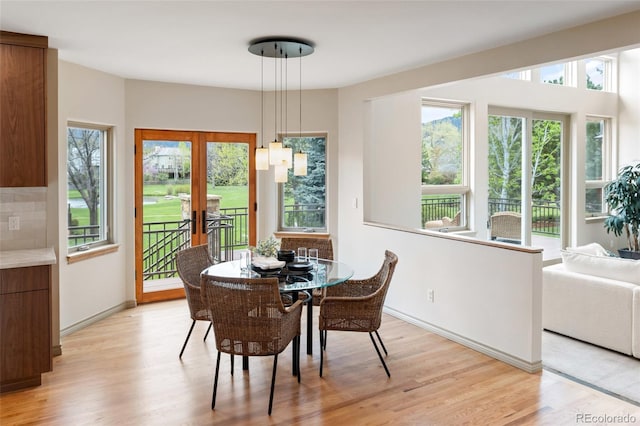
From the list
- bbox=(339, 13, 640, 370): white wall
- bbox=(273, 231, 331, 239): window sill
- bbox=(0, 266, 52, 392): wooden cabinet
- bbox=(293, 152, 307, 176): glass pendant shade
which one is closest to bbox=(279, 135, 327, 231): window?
bbox=(273, 231, 331, 239): window sill

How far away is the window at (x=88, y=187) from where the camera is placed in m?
4.79

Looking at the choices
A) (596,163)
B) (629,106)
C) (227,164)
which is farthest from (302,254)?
(629,106)

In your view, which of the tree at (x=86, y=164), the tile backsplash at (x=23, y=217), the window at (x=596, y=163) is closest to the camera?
the tile backsplash at (x=23, y=217)

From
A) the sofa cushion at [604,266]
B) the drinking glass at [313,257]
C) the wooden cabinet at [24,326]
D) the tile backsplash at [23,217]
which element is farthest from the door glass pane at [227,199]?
the sofa cushion at [604,266]

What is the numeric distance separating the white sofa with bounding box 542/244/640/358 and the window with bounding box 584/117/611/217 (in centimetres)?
375

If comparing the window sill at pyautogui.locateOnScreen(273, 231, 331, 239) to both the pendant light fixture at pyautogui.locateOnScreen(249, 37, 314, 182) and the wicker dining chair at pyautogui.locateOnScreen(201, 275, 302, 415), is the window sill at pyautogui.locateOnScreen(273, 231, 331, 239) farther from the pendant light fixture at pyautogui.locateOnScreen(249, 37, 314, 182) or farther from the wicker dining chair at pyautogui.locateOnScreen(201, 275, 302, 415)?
the wicker dining chair at pyautogui.locateOnScreen(201, 275, 302, 415)

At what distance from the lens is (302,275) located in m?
3.66

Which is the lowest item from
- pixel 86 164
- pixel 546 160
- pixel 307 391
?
pixel 307 391

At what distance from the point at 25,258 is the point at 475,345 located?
362cm

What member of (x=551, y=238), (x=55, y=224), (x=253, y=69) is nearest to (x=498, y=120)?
(x=551, y=238)

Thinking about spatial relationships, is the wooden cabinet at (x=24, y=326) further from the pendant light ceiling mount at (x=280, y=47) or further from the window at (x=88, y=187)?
the pendant light ceiling mount at (x=280, y=47)

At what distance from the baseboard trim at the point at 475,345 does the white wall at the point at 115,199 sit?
10.0 feet

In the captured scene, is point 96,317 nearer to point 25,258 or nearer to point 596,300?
point 25,258

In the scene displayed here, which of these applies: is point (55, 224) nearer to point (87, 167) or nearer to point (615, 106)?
point (87, 167)
